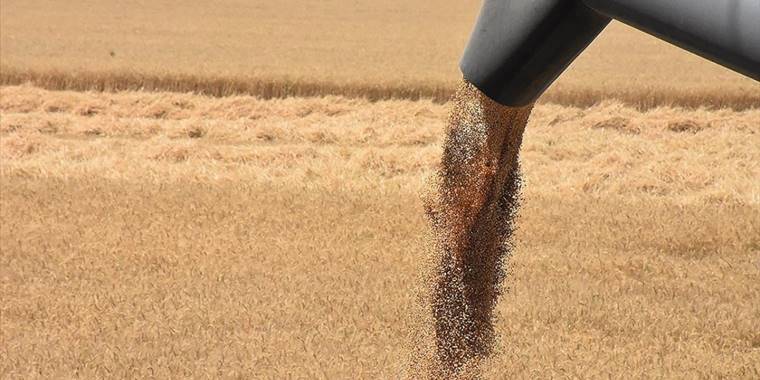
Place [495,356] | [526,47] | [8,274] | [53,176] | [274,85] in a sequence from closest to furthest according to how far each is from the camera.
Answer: [526,47], [495,356], [8,274], [53,176], [274,85]

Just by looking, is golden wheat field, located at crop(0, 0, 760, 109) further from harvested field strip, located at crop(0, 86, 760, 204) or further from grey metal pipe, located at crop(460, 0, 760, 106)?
grey metal pipe, located at crop(460, 0, 760, 106)

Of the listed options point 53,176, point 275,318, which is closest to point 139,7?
point 53,176

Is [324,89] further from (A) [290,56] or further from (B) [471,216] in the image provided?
(B) [471,216]

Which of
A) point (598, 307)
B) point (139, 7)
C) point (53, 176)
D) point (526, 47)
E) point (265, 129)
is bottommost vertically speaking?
point (139, 7)

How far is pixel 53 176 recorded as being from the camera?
8.14m

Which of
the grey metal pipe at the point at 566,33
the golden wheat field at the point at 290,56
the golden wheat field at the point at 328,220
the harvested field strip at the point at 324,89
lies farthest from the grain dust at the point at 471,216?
the golden wheat field at the point at 290,56

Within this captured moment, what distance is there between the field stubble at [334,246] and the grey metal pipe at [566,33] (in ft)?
6.28

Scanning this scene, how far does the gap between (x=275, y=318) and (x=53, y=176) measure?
417cm

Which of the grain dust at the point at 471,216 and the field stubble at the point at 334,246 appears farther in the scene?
the field stubble at the point at 334,246

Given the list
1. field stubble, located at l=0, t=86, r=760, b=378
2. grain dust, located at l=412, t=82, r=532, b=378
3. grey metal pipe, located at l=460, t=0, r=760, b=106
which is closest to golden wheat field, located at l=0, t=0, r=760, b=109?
field stubble, located at l=0, t=86, r=760, b=378

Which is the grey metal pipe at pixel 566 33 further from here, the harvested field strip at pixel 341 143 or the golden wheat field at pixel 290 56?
the golden wheat field at pixel 290 56

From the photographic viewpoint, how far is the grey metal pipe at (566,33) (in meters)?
1.71

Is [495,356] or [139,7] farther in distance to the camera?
[139,7]

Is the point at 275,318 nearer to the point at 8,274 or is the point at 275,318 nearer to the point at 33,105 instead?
the point at 8,274
